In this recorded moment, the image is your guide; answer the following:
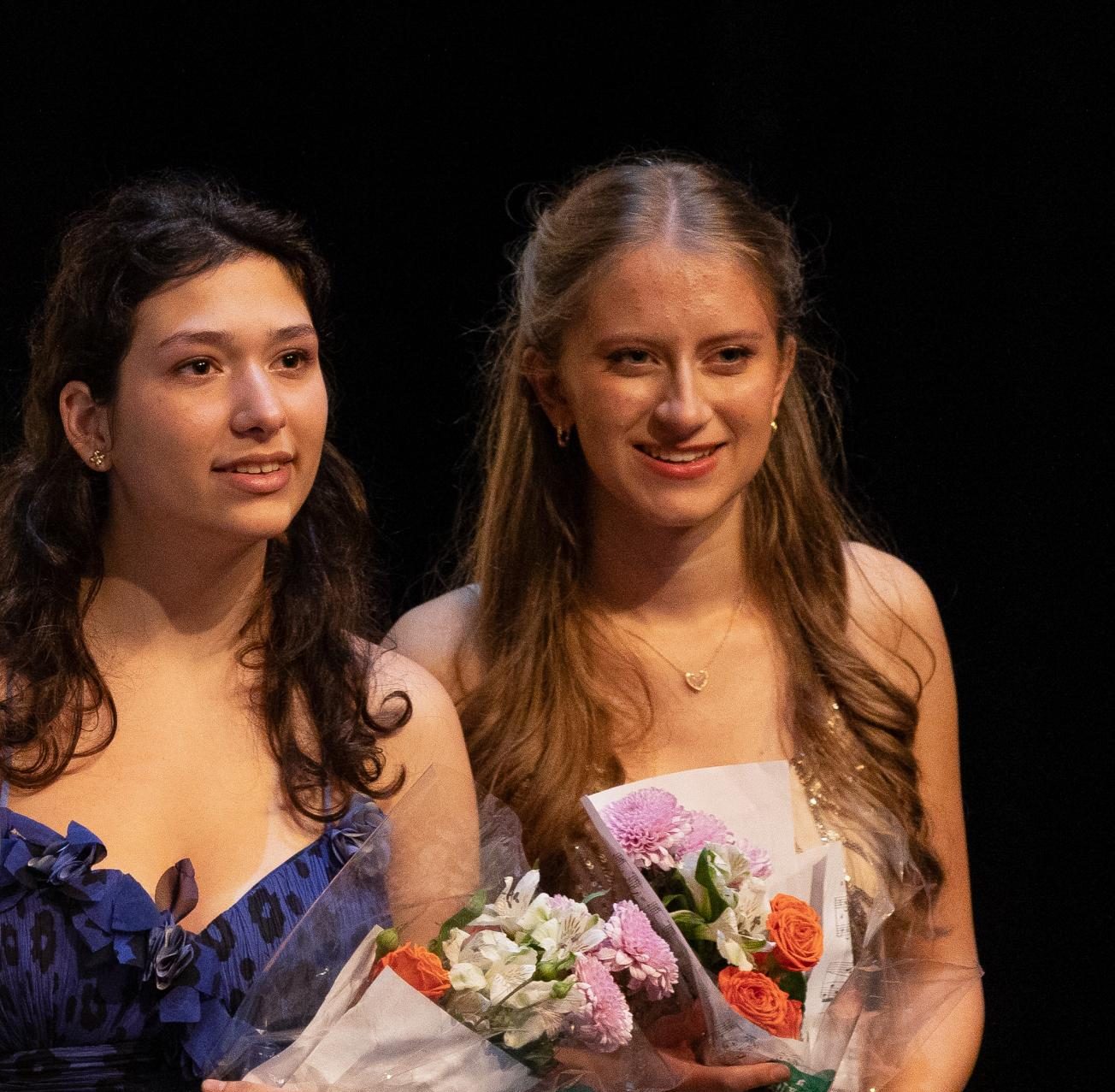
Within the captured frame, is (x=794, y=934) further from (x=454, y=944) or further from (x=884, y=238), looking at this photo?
(x=884, y=238)

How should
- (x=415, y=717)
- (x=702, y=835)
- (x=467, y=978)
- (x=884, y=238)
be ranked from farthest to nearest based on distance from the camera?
(x=884, y=238) → (x=415, y=717) → (x=702, y=835) → (x=467, y=978)

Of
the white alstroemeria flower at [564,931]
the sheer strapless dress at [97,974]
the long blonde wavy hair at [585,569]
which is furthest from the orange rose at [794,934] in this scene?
the sheer strapless dress at [97,974]

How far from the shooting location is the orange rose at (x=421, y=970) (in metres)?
1.72

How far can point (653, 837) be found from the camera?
2010 millimetres

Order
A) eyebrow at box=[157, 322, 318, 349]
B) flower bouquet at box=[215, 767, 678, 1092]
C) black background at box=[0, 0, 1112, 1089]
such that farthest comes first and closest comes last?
black background at box=[0, 0, 1112, 1089]
eyebrow at box=[157, 322, 318, 349]
flower bouquet at box=[215, 767, 678, 1092]

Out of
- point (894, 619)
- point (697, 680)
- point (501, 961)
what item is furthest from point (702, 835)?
point (894, 619)

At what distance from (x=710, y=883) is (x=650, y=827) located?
10cm

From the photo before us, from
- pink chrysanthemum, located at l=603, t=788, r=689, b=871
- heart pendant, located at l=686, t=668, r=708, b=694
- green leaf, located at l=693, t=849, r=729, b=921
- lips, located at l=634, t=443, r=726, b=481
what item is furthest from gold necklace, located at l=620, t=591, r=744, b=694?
green leaf, located at l=693, t=849, r=729, b=921

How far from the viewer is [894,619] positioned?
2.71 meters

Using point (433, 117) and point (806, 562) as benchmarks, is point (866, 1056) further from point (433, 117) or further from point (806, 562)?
point (433, 117)

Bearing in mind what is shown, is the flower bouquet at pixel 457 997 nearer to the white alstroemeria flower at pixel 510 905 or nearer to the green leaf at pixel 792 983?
the white alstroemeria flower at pixel 510 905

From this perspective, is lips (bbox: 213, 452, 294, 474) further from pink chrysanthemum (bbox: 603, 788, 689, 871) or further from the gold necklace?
the gold necklace

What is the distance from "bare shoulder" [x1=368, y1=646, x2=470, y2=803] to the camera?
7.42 feet

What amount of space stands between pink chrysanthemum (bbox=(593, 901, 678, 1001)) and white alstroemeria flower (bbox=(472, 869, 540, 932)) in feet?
0.29
